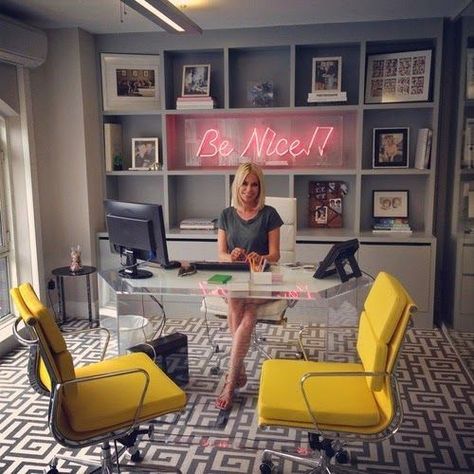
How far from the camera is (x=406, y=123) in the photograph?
15.1 feet

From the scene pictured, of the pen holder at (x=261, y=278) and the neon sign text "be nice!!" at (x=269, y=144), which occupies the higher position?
the neon sign text "be nice!!" at (x=269, y=144)

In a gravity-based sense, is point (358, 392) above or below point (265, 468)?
above

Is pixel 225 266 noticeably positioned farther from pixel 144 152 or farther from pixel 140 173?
pixel 144 152

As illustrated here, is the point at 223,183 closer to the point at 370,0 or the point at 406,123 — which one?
the point at 406,123

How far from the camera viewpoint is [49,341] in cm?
197

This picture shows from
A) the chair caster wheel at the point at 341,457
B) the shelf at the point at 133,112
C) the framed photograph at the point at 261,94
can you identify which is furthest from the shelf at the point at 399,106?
the chair caster wheel at the point at 341,457

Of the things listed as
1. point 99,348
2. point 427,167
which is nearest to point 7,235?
point 99,348

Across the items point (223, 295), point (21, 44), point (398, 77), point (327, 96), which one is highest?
point (21, 44)

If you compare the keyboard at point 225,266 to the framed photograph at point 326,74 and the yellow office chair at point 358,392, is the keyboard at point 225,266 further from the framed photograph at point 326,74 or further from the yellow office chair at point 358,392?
the framed photograph at point 326,74

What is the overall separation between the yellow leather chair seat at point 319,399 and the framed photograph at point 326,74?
2792mm

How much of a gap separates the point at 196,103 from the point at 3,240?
6.28ft

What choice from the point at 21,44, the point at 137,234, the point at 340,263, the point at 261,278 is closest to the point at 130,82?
the point at 21,44

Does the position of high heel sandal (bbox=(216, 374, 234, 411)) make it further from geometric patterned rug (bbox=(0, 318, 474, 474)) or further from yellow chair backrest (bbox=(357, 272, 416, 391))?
yellow chair backrest (bbox=(357, 272, 416, 391))

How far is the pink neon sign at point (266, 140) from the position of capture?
4750mm
